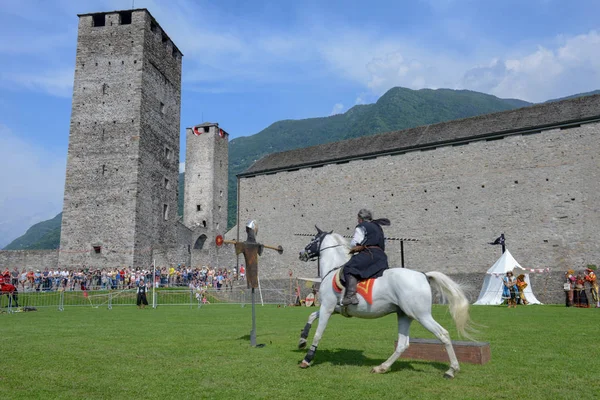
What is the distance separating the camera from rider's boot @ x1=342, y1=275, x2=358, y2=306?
21.1 ft

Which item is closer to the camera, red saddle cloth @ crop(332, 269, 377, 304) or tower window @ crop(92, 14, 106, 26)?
red saddle cloth @ crop(332, 269, 377, 304)

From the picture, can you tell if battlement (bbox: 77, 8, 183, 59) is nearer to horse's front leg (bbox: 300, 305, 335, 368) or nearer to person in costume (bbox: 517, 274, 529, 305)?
person in costume (bbox: 517, 274, 529, 305)

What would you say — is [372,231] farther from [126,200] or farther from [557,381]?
[126,200]

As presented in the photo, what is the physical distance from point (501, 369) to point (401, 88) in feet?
629

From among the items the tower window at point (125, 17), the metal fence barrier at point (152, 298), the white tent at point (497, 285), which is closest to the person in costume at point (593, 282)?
the white tent at point (497, 285)

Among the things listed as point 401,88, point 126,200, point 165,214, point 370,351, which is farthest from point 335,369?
point 401,88

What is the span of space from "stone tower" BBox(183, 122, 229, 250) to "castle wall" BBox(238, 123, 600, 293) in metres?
20.9

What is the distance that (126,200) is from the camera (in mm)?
37156

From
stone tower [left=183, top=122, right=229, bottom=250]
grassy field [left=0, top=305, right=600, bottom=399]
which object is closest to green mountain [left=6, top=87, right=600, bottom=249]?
stone tower [left=183, top=122, right=229, bottom=250]

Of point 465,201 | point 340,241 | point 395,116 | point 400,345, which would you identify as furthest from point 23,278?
point 395,116

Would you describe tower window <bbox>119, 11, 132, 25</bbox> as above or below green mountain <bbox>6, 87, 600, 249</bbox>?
below

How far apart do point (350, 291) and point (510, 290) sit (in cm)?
1644

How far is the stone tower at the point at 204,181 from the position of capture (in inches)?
2224

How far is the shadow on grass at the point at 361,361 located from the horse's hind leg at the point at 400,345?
A: 25 cm
